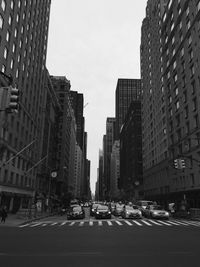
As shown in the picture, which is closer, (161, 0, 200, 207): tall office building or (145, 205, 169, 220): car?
(145, 205, 169, 220): car

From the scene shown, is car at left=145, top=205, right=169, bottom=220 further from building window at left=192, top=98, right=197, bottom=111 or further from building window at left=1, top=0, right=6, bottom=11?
building window at left=1, top=0, right=6, bottom=11

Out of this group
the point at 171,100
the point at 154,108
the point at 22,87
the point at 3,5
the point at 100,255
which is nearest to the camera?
the point at 100,255

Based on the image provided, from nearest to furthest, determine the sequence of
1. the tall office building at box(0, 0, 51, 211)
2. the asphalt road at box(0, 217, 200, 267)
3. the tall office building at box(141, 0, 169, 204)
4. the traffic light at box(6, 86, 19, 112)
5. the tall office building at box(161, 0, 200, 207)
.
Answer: the asphalt road at box(0, 217, 200, 267) → the traffic light at box(6, 86, 19, 112) → the tall office building at box(0, 0, 51, 211) → the tall office building at box(161, 0, 200, 207) → the tall office building at box(141, 0, 169, 204)

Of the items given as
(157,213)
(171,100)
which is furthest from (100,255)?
(171,100)

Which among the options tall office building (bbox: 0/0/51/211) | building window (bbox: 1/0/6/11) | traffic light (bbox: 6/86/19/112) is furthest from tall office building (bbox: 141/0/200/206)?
building window (bbox: 1/0/6/11)

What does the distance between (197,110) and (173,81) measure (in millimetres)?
17928

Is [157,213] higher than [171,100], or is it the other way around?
[171,100]

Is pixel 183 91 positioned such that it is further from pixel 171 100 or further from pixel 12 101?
pixel 12 101

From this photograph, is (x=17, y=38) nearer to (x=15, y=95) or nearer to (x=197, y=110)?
(x=197, y=110)

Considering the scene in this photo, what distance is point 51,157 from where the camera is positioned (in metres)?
101

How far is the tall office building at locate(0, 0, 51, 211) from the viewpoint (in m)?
50.2

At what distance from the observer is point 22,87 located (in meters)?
60.2

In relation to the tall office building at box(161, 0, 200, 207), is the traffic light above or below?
below

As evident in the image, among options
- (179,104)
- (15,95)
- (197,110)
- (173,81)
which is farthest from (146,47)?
(15,95)
